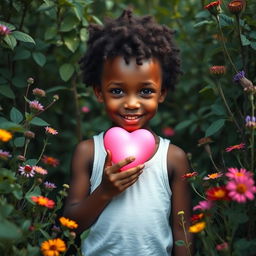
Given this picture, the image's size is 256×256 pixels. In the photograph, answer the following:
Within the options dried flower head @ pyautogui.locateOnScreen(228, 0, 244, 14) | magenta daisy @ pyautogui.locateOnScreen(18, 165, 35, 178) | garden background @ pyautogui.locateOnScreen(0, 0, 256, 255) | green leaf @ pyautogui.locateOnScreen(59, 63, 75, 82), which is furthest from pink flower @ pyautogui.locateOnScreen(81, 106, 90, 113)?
dried flower head @ pyautogui.locateOnScreen(228, 0, 244, 14)

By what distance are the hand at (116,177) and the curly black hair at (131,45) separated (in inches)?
13.7

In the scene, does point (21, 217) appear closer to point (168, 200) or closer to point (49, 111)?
point (168, 200)

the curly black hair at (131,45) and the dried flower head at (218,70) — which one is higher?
the curly black hair at (131,45)

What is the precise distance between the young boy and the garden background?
0.48 ft

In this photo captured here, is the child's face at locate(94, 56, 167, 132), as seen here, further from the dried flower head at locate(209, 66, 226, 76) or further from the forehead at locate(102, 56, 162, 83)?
the dried flower head at locate(209, 66, 226, 76)

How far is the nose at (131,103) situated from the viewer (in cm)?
168

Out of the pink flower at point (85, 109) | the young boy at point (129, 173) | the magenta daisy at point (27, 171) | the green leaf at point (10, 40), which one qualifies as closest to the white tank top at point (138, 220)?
the young boy at point (129, 173)

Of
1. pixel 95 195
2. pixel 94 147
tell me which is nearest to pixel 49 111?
pixel 94 147

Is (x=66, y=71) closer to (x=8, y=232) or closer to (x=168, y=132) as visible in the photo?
(x=168, y=132)

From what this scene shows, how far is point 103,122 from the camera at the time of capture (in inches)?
100

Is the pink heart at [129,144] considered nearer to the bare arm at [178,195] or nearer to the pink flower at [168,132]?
the bare arm at [178,195]

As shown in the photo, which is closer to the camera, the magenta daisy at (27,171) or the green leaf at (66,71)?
the magenta daisy at (27,171)

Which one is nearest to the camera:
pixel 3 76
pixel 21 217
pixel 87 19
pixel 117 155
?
pixel 21 217

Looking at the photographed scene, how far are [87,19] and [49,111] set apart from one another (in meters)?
0.47
